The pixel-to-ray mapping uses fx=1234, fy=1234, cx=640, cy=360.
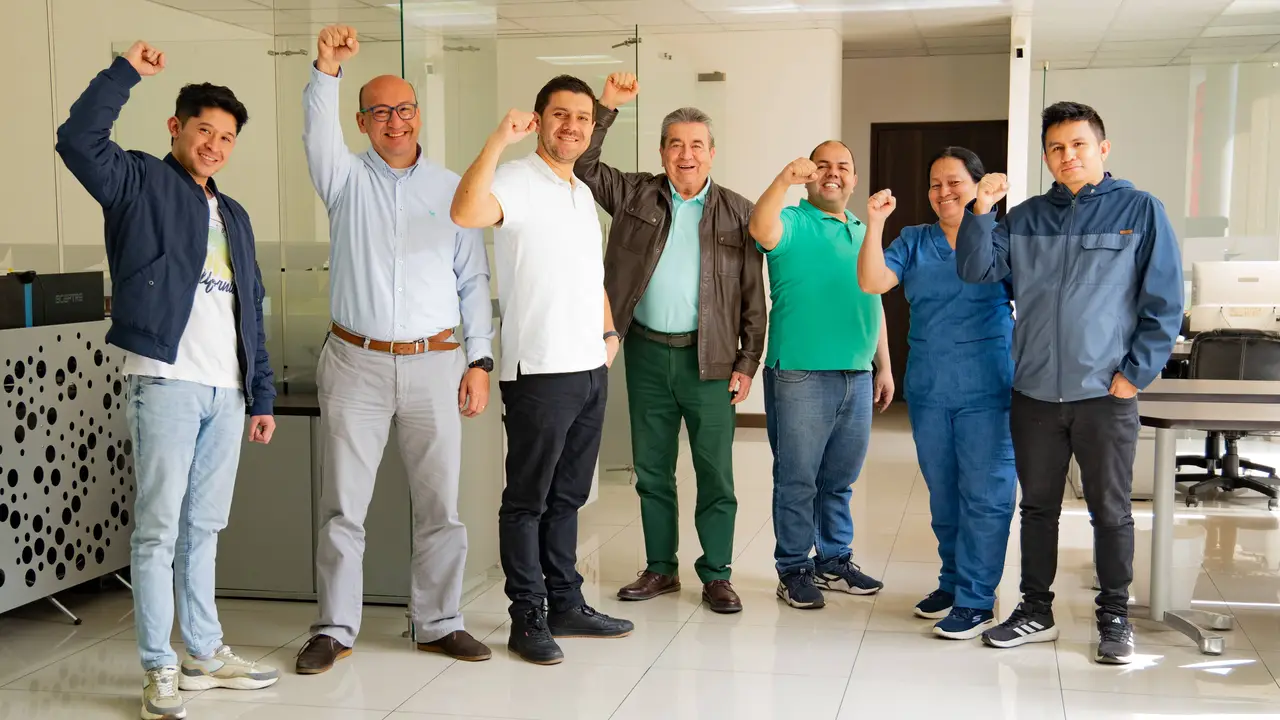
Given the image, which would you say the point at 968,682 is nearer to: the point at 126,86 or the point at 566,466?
the point at 566,466

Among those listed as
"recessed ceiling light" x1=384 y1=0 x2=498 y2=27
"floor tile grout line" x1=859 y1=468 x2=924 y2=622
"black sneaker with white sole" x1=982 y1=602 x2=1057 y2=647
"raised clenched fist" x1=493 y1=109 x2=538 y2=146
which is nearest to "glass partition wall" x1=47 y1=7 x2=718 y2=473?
"recessed ceiling light" x1=384 y1=0 x2=498 y2=27

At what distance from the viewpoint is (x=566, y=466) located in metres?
3.61

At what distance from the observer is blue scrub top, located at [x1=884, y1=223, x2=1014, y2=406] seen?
3.63 metres

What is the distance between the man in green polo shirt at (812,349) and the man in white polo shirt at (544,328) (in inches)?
26.0

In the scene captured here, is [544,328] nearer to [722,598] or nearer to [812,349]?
[812,349]

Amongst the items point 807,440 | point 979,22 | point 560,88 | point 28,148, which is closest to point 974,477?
point 807,440

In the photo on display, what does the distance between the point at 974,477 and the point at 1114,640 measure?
0.59m

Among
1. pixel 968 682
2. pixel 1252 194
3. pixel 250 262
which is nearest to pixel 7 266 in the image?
pixel 250 262

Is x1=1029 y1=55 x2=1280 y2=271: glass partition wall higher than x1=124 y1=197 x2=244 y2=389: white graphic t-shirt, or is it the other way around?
x1=1029 y1=55 x2=1280 y2=271: glass partition wall

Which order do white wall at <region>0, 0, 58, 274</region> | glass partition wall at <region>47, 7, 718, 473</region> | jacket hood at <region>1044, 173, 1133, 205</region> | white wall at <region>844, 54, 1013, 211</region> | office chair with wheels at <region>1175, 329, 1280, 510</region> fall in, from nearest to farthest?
1. jacket hood at <region>1044, 173, 1133, 205</region>
2. glass partition wall at <region>47, 7, 718, 473</region>
3. office chair with wheels at <region>1175, 329, 1280, 510</region>
4. white wall at <region>0, 0, 58, 274</region>
5. white wall at <region>844, 54, 1013, 211</region>

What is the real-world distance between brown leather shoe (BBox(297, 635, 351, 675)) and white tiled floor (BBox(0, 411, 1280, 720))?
0.03 metres

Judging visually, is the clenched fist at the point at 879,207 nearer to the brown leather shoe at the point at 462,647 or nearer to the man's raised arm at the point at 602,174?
the man's raised arm at the point at 602,174

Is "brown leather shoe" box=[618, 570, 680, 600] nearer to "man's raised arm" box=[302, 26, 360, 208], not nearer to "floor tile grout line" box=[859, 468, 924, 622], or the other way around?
"floor tile grout line" box=[859, 468, 924, 622]

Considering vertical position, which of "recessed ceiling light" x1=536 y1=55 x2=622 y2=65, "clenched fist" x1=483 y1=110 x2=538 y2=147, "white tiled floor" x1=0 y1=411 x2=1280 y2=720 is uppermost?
"recessed ceiling light" x1=536 y1=55 x2=622 y2=65
